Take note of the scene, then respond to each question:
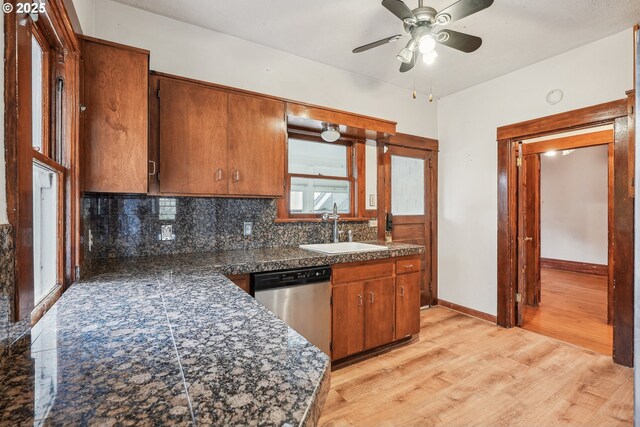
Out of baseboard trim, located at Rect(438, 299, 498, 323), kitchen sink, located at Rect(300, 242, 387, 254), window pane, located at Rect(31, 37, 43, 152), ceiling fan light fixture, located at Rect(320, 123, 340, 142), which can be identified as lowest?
baseboard trim, located at Rect(438, 299, 498, 323)

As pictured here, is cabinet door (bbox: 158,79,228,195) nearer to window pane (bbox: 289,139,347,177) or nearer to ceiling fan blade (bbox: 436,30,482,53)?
window pane (bbox: 289,139,347,177)

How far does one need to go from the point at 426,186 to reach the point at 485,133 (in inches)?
34.8

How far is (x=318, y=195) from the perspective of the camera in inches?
120

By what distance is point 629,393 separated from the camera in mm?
2037

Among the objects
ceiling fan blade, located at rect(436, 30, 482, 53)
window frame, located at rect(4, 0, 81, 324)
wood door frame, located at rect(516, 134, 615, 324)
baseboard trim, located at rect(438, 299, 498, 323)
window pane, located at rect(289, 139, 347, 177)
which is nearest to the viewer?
window frame, located at rect(4, 0, 81, 324)

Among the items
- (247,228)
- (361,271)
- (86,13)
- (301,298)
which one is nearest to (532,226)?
(361,271)

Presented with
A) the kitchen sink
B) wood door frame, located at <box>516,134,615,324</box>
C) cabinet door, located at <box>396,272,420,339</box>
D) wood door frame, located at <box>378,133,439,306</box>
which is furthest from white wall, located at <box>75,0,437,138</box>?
cabinet door, located at <box>396,272,420,339</box>

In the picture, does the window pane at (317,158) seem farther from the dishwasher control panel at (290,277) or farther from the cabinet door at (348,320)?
the cabinet door at (348,320)

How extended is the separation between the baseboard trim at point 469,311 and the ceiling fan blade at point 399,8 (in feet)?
10.2

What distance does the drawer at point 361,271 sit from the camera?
2.34 metres

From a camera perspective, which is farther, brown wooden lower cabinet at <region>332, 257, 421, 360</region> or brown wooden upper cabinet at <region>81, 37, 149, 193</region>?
brown wooden lower cabinet at <region>332, 257, 421, 360</region>

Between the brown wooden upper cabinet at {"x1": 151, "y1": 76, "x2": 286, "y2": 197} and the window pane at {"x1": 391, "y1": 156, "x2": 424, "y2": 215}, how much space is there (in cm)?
169

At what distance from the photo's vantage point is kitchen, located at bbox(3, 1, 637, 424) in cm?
64

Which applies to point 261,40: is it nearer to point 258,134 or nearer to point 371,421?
point 258,134
